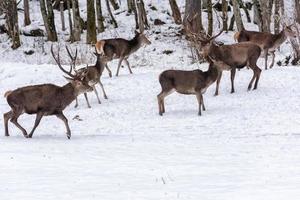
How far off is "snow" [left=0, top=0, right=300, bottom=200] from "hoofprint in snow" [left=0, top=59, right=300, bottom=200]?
0.01 meters

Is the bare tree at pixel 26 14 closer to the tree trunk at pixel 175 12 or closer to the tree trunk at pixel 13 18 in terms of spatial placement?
the tree trunk at pixel 13 18

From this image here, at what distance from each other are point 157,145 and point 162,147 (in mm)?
235

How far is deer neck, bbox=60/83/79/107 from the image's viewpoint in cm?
1170

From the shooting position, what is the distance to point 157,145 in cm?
1059

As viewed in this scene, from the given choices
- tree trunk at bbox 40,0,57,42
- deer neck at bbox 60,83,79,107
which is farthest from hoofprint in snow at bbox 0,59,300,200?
tree trunk at bbox 40,0,57,42

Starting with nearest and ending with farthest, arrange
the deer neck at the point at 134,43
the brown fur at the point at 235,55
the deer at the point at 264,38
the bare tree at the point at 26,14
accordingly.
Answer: the brown fur at the point at 235,55 < the deer at the point at 264,38 < the deer neck at the point at 134,43 < the bare tree at the point at 26,14

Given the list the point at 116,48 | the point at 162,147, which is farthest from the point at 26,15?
the point at 162,147

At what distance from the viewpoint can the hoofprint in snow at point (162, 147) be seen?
7.07 m

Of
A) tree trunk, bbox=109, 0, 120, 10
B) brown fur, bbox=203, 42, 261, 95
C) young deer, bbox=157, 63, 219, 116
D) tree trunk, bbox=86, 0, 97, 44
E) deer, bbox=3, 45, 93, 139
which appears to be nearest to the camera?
deer, bbox=3, 45, 93, 139

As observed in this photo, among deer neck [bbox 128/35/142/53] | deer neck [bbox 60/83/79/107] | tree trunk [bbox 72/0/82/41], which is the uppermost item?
deer neck [bbox 60/83/79/107]

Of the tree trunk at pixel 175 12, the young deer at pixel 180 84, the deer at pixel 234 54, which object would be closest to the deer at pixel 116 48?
the deer at pixel 234 54

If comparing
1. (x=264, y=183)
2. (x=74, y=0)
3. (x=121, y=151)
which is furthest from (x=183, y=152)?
(x=74, y=0)

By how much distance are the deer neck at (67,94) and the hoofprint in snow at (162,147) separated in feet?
2.24

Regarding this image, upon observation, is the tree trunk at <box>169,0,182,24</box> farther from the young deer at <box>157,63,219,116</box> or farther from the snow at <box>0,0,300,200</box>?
the young deer at <box>157,63,219,116</box>
